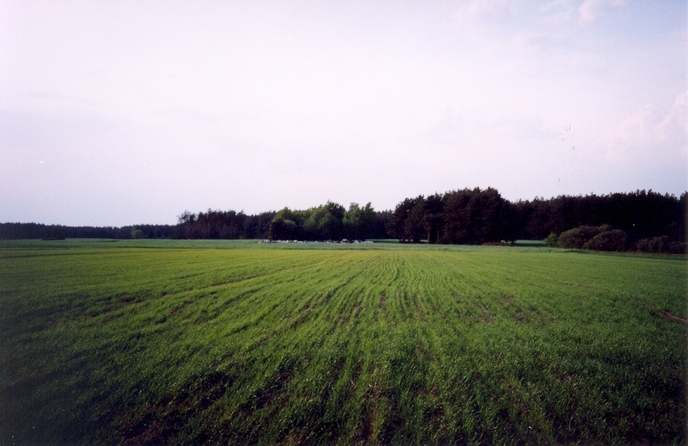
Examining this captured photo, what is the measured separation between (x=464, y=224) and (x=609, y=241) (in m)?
50.4

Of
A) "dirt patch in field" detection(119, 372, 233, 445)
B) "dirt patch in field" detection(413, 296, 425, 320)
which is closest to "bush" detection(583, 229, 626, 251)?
"dirt patch in field" detection(413, 296, 425, 320)

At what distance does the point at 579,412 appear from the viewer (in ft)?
17.7

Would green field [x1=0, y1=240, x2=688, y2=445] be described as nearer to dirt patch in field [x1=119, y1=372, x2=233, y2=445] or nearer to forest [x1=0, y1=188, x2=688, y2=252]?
dirt patch in field [x1=119, y1=372, x2=233, y2=445]

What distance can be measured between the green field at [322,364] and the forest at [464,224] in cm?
226

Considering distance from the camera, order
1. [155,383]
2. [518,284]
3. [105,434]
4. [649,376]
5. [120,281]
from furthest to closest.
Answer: [518,284] → [120,281] → [649,376] → [155,383] → [105,434]

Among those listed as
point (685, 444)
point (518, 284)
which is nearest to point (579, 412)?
point (685, 444)

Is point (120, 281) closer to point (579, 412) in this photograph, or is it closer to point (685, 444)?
point (579, 412)

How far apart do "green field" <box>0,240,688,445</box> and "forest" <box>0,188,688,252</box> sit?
2255 mm

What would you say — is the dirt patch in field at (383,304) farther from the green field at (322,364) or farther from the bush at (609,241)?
the bush at (609,241)

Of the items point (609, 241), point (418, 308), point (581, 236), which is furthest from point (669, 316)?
point (581, 236)

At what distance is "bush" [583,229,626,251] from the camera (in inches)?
657

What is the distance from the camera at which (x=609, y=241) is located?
60.9 ft

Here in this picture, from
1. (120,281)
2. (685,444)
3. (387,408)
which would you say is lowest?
(685,444)

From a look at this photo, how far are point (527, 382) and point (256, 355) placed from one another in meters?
4.65
